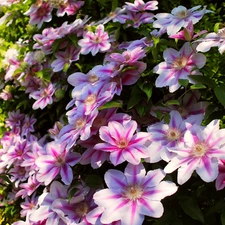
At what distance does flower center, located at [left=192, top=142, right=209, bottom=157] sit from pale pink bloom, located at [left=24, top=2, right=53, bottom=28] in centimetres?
121

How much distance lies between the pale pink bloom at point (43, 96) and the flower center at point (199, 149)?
2.85 feet

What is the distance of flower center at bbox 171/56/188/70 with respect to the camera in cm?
133

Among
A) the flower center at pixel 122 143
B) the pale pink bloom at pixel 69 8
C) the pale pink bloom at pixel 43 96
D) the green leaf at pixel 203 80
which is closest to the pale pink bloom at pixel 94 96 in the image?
the flower center at pixel 122 143

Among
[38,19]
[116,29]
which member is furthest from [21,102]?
[116,29]

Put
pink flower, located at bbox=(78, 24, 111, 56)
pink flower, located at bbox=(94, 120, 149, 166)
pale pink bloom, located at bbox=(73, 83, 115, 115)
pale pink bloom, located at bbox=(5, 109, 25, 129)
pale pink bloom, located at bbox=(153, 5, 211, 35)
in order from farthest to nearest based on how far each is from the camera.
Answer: pale pink bloom, located at bbox=(5, 109, 25, 129)
pink flower, located at bbox=(78, 24, 111, 56)
pale pink bloom, located at bbox=(153, 5, 211, 35)
pale pink bloom, located at bbox=(73, 83, 115, 115)
pink flower, located at bbox=(94, 120, 149, 166)

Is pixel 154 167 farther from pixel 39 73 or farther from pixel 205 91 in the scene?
pixel 39 73

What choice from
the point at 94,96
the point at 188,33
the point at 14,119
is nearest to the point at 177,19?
the point at 188,33

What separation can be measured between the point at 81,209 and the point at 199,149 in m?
0.41

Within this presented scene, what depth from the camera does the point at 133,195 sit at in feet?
3.65

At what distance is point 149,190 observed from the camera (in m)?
1.12

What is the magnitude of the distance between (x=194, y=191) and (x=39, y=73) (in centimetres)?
96

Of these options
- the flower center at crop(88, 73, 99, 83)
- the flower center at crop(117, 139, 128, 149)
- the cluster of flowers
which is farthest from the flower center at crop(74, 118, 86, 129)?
the flower center at crop(88, 73, 99, 83)

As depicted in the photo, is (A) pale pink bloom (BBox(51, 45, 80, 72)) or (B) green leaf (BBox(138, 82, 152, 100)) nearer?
(B) green leaf (BBox(138, 82, 152, 100))

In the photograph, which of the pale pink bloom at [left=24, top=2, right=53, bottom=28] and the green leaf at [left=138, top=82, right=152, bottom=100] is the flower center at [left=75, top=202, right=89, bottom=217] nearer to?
the green leaf at [left=138, top=82, right=152, bottom=100]
